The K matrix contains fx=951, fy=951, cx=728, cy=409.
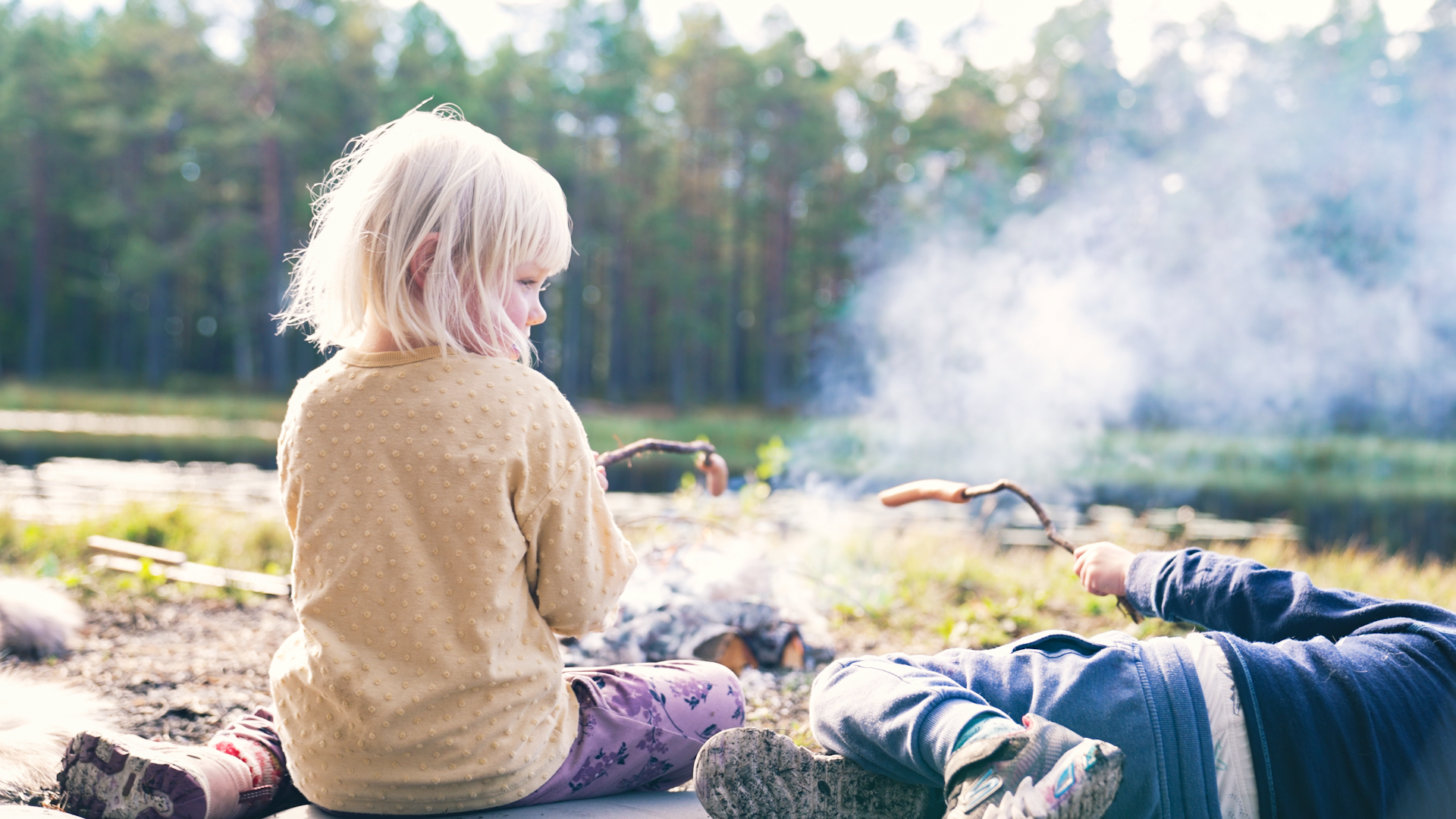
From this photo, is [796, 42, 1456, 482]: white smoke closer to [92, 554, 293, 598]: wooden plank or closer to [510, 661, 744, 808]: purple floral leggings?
[92, 554, 293, 598]: wooden plank

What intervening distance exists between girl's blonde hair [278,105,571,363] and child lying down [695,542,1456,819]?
875 millimetres

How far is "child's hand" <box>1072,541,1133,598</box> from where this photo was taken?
6.53 feet

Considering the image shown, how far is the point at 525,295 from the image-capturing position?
175 centimetres

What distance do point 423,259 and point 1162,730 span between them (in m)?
1.44

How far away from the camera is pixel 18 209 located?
3338 cm

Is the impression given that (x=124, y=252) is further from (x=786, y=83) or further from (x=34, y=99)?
(x=786, y=83)

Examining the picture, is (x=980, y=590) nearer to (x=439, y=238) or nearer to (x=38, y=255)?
(x=439, y=238)

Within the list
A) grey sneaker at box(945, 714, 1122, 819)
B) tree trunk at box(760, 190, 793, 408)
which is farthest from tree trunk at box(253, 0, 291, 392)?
grey sneaker at box(945, 714, 1122, 819)

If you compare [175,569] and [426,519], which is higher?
[426,519]

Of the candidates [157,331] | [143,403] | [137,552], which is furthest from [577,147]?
[137,552]

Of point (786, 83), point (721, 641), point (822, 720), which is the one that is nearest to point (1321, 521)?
point (721, 641)

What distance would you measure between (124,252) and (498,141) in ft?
109

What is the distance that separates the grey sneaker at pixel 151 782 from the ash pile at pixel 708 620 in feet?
4.29

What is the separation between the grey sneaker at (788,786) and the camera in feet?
5.40
